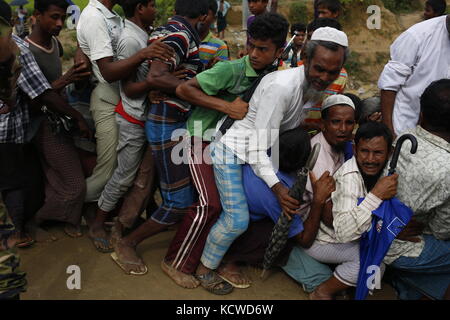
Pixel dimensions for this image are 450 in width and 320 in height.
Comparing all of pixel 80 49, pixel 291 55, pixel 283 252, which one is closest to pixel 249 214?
pixel 283 252

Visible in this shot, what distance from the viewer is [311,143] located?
3.13 metres

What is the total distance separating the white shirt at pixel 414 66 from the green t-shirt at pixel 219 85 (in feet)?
3.87

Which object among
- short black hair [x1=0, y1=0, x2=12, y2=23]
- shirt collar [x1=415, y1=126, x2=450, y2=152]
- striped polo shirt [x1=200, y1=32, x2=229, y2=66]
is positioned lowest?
shirt collar [x1=415, y1=126, x2=450, y2=152]

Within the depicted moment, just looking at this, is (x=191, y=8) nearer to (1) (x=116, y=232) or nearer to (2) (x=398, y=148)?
(2) (x=398, y=148)

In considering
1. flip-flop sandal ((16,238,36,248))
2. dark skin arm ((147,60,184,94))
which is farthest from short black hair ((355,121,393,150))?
flip-flop sandal ((16,238,36,248))

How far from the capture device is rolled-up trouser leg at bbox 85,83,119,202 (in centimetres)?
340

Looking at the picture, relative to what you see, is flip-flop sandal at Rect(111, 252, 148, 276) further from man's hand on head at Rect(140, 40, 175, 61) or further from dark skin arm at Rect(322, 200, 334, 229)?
man's hand on head at Rect(140, 40, 175, 61)

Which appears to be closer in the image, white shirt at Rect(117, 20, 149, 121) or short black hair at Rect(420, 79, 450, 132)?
short black hair at Rect(420, 79, 450, 132)

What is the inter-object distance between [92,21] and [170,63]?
635 mm

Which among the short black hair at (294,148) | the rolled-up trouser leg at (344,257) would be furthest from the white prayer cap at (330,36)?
the rolled-up trouser leg at (344,257)

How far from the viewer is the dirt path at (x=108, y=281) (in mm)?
3033

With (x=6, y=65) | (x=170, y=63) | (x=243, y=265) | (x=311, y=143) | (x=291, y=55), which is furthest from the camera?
(x=291, y=55)

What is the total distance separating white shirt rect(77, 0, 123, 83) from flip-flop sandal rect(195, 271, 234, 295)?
1631 millimetres
